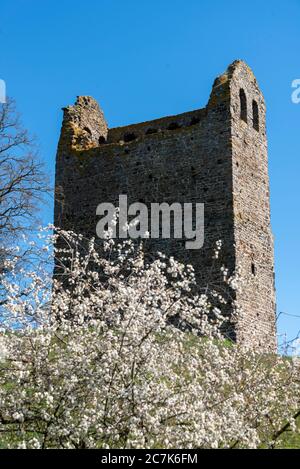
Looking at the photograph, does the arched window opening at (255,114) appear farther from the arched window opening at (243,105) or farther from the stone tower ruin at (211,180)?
the arched window opening at (243,105)

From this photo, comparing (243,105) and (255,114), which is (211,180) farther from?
(255,114)

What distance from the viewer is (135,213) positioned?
19.4m

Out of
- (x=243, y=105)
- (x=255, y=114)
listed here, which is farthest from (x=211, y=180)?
(x=255, y=114)

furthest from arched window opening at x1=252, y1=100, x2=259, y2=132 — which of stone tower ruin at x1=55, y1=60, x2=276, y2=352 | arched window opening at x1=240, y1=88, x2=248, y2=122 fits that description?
arched window opening at x1=240, y1=88, x2=248, y2=122

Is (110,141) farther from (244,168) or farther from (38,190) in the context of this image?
(244,168)

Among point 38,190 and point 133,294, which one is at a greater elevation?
point 38,190

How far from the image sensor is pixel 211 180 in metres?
18.4

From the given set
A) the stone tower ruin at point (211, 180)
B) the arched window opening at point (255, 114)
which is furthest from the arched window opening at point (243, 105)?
the arched window opening at point (255, 114)

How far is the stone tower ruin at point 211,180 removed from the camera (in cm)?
1789

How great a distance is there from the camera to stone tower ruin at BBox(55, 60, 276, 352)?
17891 mm

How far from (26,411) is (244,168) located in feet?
41.2

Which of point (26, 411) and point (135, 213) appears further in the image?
point (135, 213)

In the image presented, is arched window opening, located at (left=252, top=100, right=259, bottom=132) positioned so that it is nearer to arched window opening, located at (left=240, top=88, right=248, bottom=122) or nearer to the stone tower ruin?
the stone tower ruin
